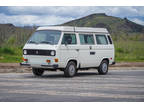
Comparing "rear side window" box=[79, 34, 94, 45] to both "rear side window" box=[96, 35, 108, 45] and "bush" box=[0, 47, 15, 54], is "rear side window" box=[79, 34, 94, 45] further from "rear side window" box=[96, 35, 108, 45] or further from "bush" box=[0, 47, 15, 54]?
"bush" box=[0, 47, 15, 54]

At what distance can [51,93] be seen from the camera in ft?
38.2

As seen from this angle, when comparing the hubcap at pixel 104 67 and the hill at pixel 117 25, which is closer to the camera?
the hubcap at pixel 104 67

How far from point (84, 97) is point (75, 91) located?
1350mm

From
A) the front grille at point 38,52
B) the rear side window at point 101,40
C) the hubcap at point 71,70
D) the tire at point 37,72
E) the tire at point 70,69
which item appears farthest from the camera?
the rear side window at point 101,40

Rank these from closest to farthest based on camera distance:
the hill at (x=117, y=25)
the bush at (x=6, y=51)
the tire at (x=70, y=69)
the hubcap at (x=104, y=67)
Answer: the tire at (x=70, y=69) < the hubcap at (x=104, y=67) < the bush at (x=6, y=51) < the hill at (x=117, y=25)

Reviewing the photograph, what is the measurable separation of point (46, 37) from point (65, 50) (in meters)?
1.05

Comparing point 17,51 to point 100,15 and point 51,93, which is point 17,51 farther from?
point 100,15

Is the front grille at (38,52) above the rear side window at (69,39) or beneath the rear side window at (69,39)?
beneath

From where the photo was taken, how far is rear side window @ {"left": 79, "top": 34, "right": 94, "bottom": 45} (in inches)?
712

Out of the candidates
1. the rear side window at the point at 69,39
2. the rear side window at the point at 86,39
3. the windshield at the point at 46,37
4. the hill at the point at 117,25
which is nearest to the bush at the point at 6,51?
the rear side window at the point at 86,39

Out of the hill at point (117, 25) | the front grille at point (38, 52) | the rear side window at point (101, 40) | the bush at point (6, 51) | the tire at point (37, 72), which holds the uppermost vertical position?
the hill at point (117, 25)

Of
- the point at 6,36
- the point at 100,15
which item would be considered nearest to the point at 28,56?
the point at 6,36

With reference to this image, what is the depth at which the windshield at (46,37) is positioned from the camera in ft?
55.1

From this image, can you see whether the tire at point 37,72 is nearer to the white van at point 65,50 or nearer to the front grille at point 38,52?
the white van at point 65,50
